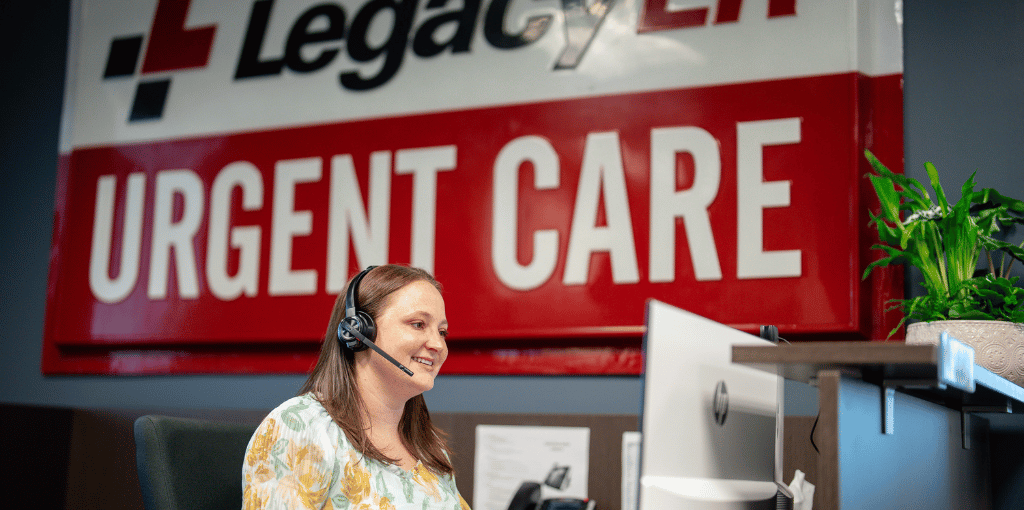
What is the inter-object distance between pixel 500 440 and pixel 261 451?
0.93 meters

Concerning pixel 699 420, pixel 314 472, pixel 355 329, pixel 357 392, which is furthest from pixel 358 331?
pixel 699 420

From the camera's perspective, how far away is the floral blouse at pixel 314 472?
1421 mm

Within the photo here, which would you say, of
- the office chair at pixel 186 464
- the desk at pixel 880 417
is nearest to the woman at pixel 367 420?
the office chair at pixel 186 464

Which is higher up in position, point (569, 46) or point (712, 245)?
point (569, 46)

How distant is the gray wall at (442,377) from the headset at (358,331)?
801 millimetres

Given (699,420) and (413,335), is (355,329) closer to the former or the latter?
(413,335)

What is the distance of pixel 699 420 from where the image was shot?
1053 millimetres

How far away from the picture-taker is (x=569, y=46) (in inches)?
95.4

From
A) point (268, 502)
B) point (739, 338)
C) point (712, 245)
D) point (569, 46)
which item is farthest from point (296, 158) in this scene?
point (739, 338)

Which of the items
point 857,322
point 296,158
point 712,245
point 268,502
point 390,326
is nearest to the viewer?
point 268,502

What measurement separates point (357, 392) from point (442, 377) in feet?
2.65

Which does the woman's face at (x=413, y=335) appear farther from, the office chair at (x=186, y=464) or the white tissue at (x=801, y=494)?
the white tissue at (x=801, y=494)

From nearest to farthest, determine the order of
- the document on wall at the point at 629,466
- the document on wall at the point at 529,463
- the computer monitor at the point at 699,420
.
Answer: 1. the computer monitor at the point at 699,420
2. the document on wall at the point at 629,466
3. the document on wall at the point at 529,463

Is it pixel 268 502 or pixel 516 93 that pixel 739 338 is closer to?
pixel 268 502
